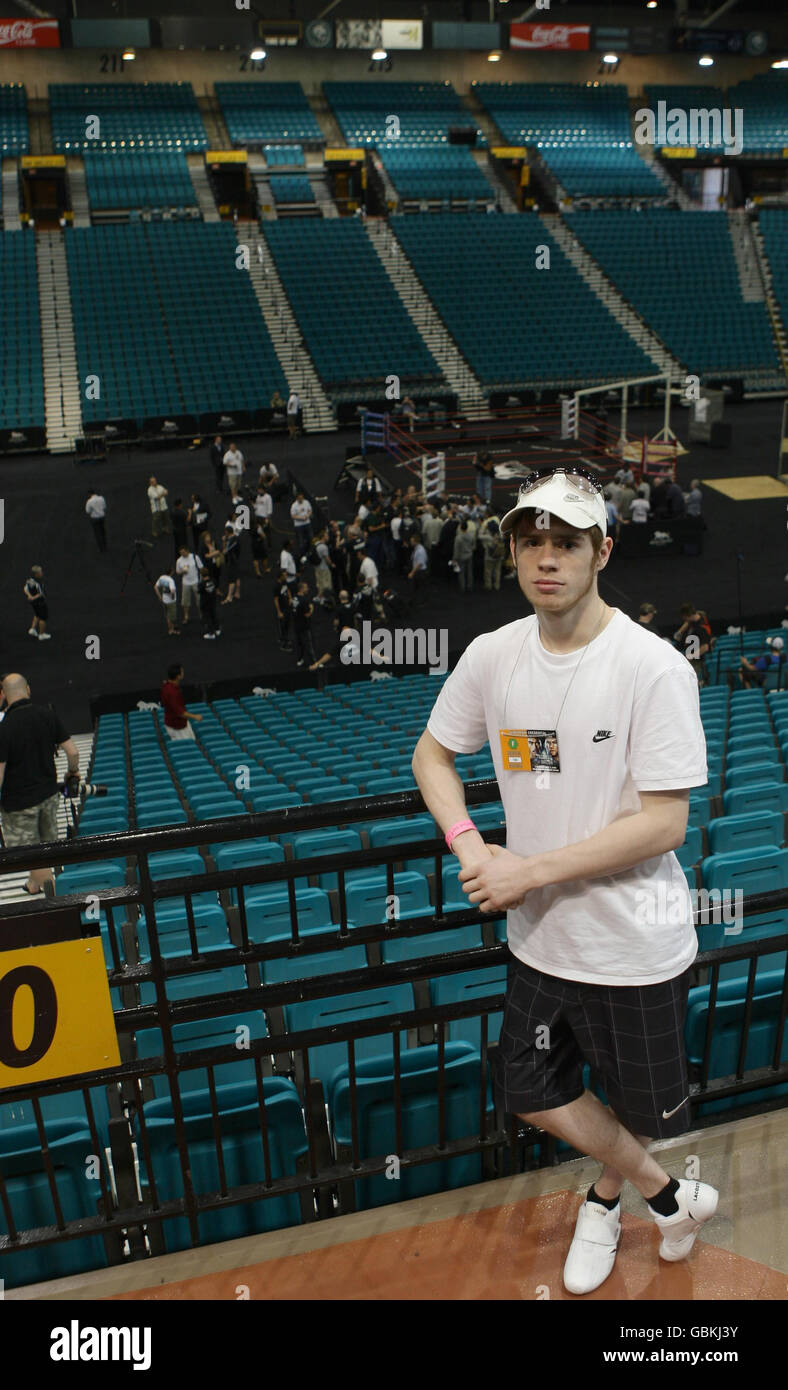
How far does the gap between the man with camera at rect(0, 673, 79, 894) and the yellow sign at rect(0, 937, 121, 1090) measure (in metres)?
4.54

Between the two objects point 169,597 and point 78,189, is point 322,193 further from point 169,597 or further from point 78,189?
point 169,597

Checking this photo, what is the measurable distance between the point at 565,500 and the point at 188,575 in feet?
50.6

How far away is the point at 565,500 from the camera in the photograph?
98.0 inches

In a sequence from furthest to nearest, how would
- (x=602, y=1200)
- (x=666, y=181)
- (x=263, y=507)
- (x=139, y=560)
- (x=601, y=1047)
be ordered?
(x=666, y=181) < (x=139, y=560) < (x=263, y=507) < (x=602, y=1200) < (x=601, y=1047)

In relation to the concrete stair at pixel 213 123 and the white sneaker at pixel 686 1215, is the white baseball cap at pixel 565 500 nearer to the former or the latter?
the white sneaker at pixel 686 1215

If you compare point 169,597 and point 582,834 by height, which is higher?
point 169,597

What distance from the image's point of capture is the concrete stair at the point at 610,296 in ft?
109

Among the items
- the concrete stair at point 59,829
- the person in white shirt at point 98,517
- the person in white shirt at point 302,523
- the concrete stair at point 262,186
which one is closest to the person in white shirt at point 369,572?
the person in white shirt at point 302,523

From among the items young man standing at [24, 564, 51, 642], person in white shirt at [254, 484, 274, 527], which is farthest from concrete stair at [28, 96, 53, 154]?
young man standing at [24, 564, 51, 642]

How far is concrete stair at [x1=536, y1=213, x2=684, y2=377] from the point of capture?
33.1m

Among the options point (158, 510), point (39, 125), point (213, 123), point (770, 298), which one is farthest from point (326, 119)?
point (158, 510)

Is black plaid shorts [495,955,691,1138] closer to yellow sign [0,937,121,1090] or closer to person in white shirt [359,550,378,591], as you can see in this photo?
yellow sign [0,937,121,1090]
